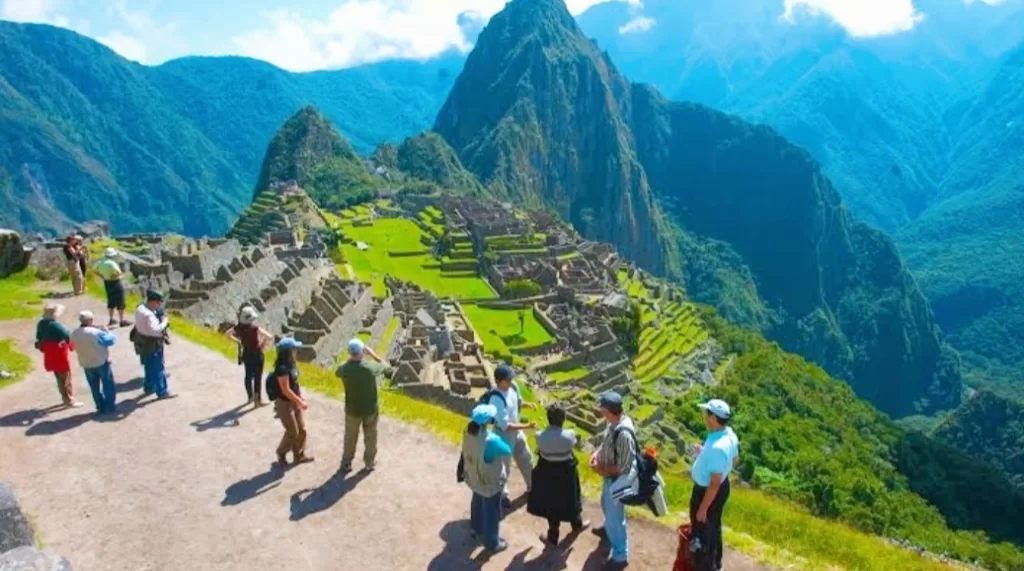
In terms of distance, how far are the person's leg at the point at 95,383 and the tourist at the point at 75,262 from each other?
34.3 ft

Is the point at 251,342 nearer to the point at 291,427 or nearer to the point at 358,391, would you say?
the point at 291,427

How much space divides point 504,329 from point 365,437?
152 ft

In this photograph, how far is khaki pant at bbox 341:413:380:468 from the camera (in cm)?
1160

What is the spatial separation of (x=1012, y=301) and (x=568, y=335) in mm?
169385

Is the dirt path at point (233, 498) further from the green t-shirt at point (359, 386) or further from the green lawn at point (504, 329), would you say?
the green lawn at point (504, 329)

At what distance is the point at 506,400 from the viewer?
10.7m

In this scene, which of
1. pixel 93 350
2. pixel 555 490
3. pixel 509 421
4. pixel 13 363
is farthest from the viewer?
pixel 13 363

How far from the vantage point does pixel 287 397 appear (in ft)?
38.1

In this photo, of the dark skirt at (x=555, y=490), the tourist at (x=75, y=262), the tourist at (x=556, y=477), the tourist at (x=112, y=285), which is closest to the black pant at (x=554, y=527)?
the tourist at (x=556, y=477)

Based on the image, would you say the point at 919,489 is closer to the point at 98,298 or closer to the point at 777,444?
the point at 777,444

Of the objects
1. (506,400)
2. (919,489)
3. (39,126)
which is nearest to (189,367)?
(506,400)

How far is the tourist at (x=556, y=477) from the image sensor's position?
942 centimetres

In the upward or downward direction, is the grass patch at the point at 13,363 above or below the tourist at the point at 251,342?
below

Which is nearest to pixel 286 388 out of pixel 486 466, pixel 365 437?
pixel 365 437
